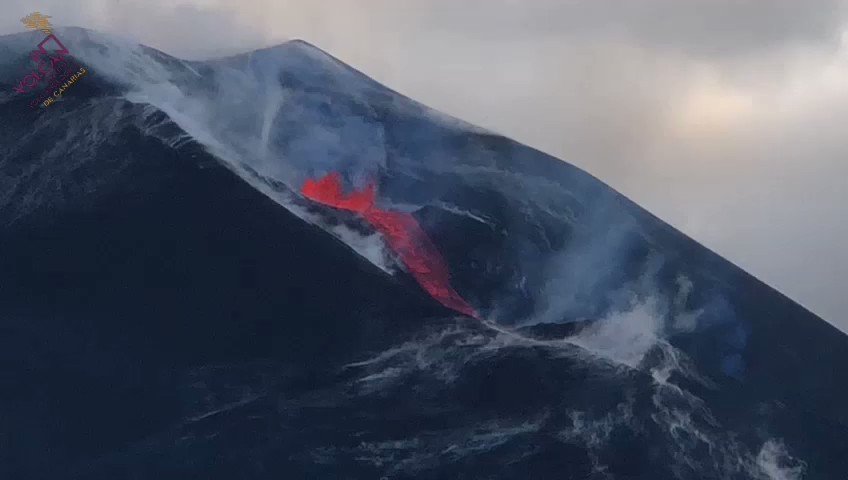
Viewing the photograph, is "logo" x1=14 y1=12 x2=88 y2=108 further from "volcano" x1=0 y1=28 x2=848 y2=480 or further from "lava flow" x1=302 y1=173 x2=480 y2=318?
"lava flow" x1=302 y1=173 x2=480 y2=318

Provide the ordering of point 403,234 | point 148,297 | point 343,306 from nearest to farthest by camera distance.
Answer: point 148,297
point 343,306
point 403,234

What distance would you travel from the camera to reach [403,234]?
55406mm

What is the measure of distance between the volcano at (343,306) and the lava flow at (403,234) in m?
0.12

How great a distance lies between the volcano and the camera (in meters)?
44.8

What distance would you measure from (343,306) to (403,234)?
5.75 m

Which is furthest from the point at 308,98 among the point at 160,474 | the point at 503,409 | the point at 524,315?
the point at 160,474

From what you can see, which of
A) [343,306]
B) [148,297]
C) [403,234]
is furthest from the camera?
[403,234]

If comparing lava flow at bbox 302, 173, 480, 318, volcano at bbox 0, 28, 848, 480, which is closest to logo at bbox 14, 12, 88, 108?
volcano at bbox 0, 28, 848, 480

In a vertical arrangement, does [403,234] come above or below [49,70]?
below

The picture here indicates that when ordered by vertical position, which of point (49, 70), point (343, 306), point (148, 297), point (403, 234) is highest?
point (49, 70)

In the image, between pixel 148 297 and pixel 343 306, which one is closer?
pixel 148 297

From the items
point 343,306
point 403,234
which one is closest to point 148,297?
point 343,306

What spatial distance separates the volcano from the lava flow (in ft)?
0.40

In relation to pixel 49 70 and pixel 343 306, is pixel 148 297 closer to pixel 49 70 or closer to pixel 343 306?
pixel 343 306
